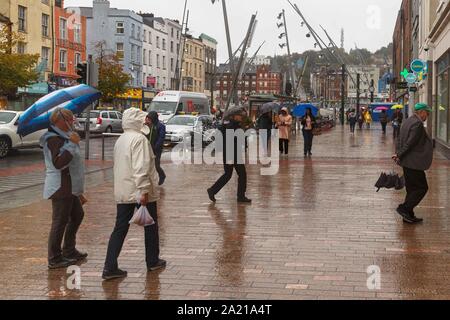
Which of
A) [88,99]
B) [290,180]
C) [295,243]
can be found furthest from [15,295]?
[290,180]

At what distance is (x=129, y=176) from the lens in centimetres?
623

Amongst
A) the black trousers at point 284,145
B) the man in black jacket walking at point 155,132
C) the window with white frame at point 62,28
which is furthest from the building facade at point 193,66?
the man in black jacket walking at point 155,132

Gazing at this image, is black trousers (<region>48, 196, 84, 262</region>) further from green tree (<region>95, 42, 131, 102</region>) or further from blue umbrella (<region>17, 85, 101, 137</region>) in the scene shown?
green tree (<region>95, 42, 131, 102</region>)

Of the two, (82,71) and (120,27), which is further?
(120,27)

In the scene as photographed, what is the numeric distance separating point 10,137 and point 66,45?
3062 cm

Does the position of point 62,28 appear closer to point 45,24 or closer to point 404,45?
point 45,24

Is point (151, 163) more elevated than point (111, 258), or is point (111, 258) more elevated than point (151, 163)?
point (151, 163)

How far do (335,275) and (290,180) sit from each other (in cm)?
858

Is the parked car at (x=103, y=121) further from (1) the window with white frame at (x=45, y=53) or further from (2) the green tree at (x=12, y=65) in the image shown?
(1) the window with white frame at (x=45, y=53)

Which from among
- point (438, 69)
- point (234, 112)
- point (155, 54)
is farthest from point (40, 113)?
point (155, 54)
